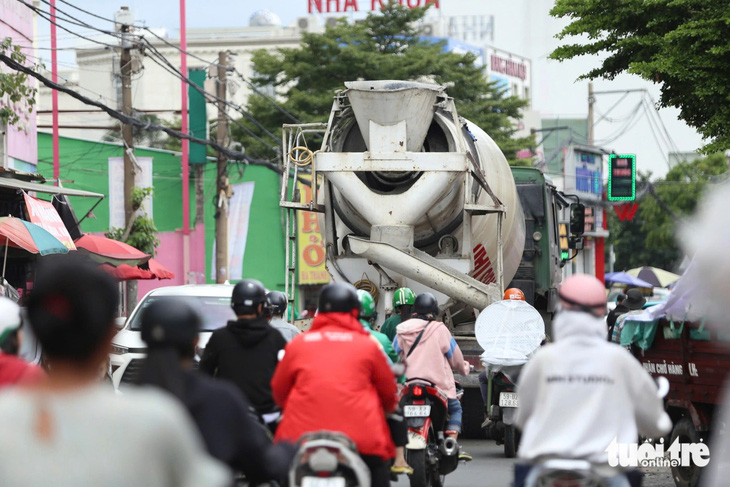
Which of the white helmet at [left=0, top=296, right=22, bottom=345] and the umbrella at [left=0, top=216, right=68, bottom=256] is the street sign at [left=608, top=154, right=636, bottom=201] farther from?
the white helmet at [left=0, top=296, right=22, bottom=345]

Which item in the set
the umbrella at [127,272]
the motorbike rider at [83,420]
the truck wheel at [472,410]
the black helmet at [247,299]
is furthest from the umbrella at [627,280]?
the motorbike rider at [83,420]

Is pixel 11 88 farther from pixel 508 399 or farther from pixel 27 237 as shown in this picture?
pixel 508 399

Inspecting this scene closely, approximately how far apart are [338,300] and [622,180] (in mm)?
21970

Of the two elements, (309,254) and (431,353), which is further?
(309,254)

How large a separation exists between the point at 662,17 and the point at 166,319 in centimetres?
1152

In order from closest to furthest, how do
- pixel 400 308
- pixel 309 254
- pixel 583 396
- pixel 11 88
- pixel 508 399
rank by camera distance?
1. pixel 583 396
2. pixel 508 399
3. pixel 400 308
4. pixel 11 88
5. pixel 309 254

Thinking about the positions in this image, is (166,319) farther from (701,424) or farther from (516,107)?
(516,107)

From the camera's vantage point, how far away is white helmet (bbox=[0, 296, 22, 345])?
5.65m

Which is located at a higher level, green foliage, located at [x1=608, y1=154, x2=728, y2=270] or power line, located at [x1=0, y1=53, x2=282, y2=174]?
power line, located at [x1=0, y1=53, x2=282, y2=174]

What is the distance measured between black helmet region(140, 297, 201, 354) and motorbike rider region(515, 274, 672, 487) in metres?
1.51

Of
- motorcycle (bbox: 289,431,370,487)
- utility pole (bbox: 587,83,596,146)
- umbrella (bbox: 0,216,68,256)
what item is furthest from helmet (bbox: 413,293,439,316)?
utility pole (bbox: 587,83,596,146)

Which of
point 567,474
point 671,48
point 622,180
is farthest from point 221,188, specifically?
point 567,474

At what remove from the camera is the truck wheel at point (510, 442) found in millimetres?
11906

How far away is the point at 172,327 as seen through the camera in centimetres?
433
